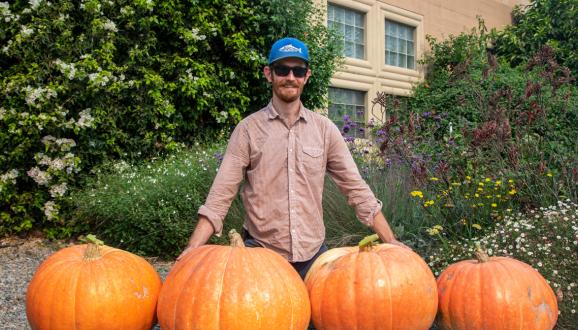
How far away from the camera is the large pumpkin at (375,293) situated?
1862mm

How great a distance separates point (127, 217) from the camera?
19.0 feet

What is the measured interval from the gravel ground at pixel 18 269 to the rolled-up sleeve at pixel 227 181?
1.87 m

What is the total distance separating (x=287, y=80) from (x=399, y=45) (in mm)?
10876

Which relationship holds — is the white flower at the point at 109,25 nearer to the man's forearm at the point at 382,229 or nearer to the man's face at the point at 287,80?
the man's face at the point at 287,80

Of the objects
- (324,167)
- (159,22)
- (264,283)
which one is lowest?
(264,283)

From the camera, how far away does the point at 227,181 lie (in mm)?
2535

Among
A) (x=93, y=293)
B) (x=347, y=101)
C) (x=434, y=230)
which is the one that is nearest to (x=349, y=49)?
(x=347, y=101)

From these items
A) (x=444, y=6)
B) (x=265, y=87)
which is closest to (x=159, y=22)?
(x=265, y=87)

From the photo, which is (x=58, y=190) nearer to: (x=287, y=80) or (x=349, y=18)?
(x=287, y=80)

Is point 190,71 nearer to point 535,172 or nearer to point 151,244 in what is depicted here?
point 151,244

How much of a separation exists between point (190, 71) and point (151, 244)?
254 centimetres

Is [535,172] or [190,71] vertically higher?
[190,71]

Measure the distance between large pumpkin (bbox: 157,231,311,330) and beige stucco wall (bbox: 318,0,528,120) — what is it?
9.03 meters

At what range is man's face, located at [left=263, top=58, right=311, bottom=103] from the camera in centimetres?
254
